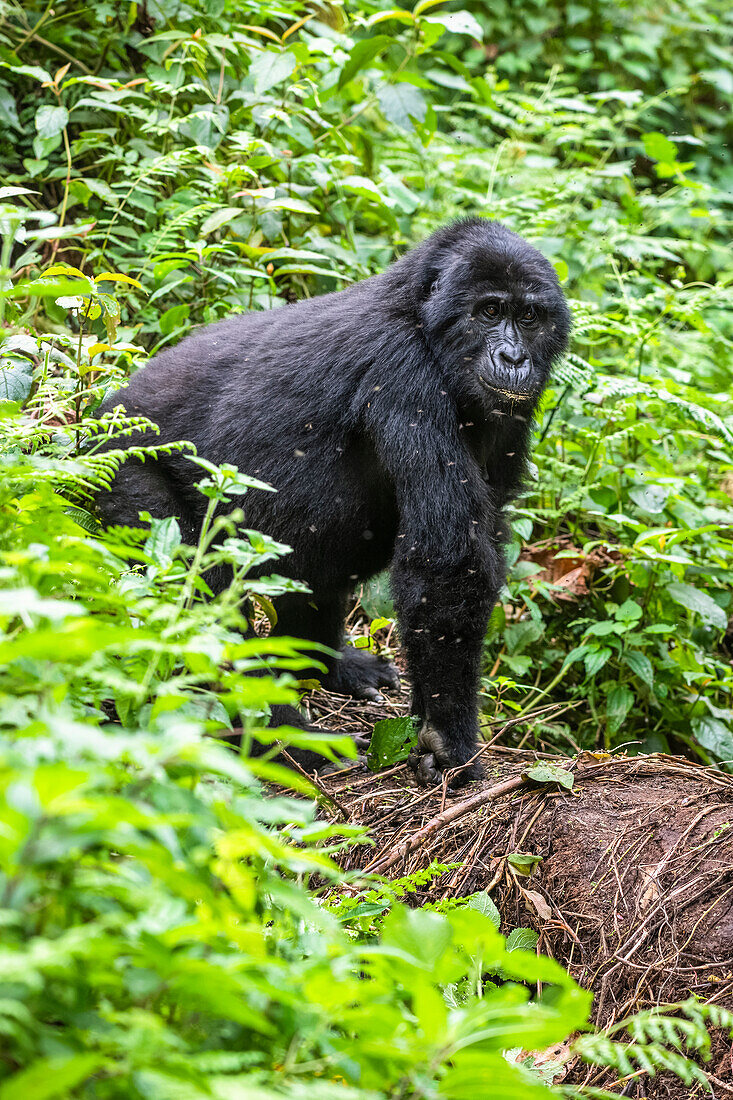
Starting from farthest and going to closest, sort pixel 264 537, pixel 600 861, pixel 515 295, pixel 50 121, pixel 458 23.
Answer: pixel 458 23, pixel 50 121, pixel 515 295, pixel 600 861, pixel 264 537

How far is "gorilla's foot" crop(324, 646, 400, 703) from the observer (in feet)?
14.9

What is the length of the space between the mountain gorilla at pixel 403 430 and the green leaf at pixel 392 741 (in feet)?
0.19

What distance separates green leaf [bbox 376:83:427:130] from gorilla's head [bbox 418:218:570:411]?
1.88m

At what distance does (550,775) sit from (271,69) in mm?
3879

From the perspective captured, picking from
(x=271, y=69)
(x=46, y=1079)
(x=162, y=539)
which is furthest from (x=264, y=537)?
(x=271, y=69)

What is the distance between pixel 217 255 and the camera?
5090 millimetres

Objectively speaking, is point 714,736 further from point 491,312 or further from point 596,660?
point 491,312

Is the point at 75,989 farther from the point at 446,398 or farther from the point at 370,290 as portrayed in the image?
the point at 370,290

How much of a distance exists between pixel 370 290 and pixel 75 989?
3.23 metres

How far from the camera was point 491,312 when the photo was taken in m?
3.76

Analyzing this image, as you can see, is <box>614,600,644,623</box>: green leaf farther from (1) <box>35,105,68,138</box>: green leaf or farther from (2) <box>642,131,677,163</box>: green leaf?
(2) <box>642,131,677,163</box>: green leaf

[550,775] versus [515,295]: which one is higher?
[515,295]

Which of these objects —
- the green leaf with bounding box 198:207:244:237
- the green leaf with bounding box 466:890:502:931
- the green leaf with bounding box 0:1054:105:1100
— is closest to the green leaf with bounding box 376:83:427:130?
the green leaf with bounding box 198:207:244:237

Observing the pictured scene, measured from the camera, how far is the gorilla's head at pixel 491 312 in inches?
143
